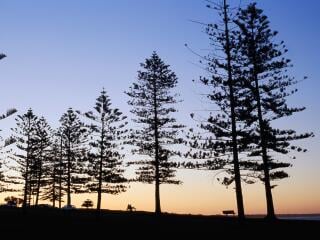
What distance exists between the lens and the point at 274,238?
52.9 ft

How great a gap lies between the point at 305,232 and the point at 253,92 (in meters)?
11.9

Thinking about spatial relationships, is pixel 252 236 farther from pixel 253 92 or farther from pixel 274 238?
pixel 253 92

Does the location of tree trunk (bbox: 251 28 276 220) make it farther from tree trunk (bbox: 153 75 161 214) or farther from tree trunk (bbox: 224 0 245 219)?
tree trunk (bbox: 153 75 161 214)

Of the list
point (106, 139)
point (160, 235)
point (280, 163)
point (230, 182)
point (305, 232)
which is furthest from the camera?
point (106, 139)

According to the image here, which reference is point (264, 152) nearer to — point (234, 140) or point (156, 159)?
point (234, 140)

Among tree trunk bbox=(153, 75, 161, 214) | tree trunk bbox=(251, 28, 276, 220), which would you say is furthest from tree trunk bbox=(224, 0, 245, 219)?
tree trunk bbox=(153, 75, 161, 214)

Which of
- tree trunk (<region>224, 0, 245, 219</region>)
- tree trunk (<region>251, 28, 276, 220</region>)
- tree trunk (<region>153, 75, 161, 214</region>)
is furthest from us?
tree trunk (<region>153, 75, 161, 214</region>)

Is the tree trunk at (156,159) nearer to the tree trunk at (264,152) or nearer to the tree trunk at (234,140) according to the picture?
the tree trunk at (264,152)

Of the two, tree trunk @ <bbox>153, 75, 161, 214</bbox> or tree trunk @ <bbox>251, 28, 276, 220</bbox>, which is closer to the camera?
tree trunk @ <bbox>251, 28, 276, 220</bbox>

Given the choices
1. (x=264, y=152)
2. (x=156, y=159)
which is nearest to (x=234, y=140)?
(x=264, y=152)

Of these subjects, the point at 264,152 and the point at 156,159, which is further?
the point at 156,159

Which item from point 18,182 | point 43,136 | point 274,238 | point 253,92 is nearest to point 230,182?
point 253,92

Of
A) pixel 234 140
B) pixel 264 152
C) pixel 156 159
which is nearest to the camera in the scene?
pixel 234 140

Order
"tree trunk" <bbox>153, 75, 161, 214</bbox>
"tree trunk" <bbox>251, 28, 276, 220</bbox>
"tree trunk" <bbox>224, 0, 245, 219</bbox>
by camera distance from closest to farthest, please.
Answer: "tree trunk" <bbox>224, 0, 245, 219</bbox> → "tree trunk" <bbox>251, 28, 276, 220</bbox> → "tree trunk" <bbox>153, 75, 161, 214</bbox>
